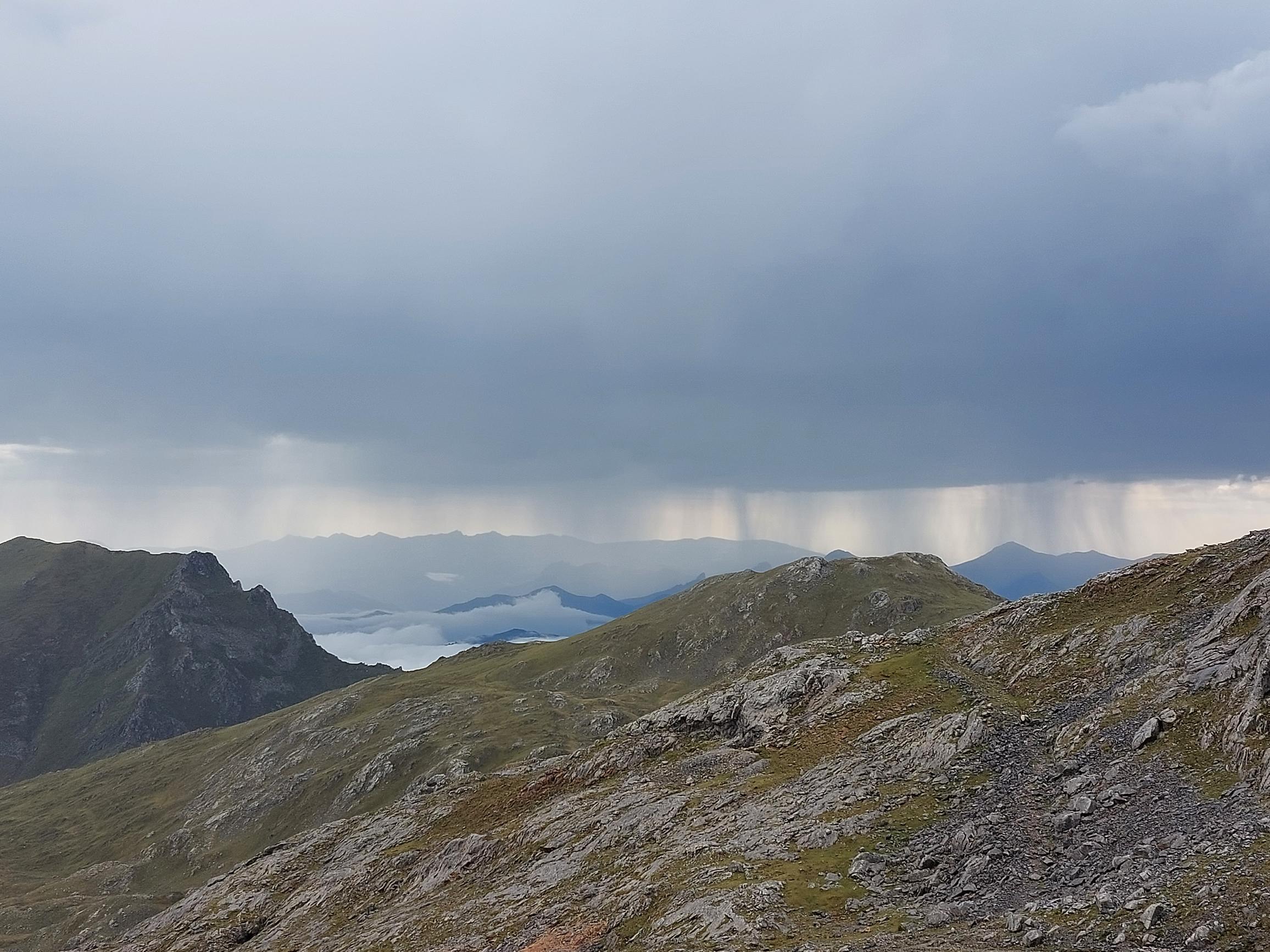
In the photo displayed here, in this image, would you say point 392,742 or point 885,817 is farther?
point 392,742

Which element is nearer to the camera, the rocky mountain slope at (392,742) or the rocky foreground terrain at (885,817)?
→ the rocky foreground terrain at (885,817)

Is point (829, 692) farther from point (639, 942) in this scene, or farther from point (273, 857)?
point (273, 857)

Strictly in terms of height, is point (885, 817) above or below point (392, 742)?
above

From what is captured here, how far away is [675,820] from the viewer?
40.3 m

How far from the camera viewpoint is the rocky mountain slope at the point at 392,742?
133 m

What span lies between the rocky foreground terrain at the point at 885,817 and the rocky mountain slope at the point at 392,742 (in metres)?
60.1

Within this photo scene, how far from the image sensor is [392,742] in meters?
155

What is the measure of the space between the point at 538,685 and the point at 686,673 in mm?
38570

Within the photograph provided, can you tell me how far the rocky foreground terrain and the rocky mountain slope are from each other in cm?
6015

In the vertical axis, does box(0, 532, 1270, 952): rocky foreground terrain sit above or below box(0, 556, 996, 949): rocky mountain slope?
above

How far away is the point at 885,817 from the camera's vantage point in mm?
32406

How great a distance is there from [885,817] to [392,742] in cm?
14412

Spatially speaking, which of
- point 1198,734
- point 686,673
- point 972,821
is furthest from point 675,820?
point 686,673

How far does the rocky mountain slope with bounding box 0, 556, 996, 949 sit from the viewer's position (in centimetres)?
13288
